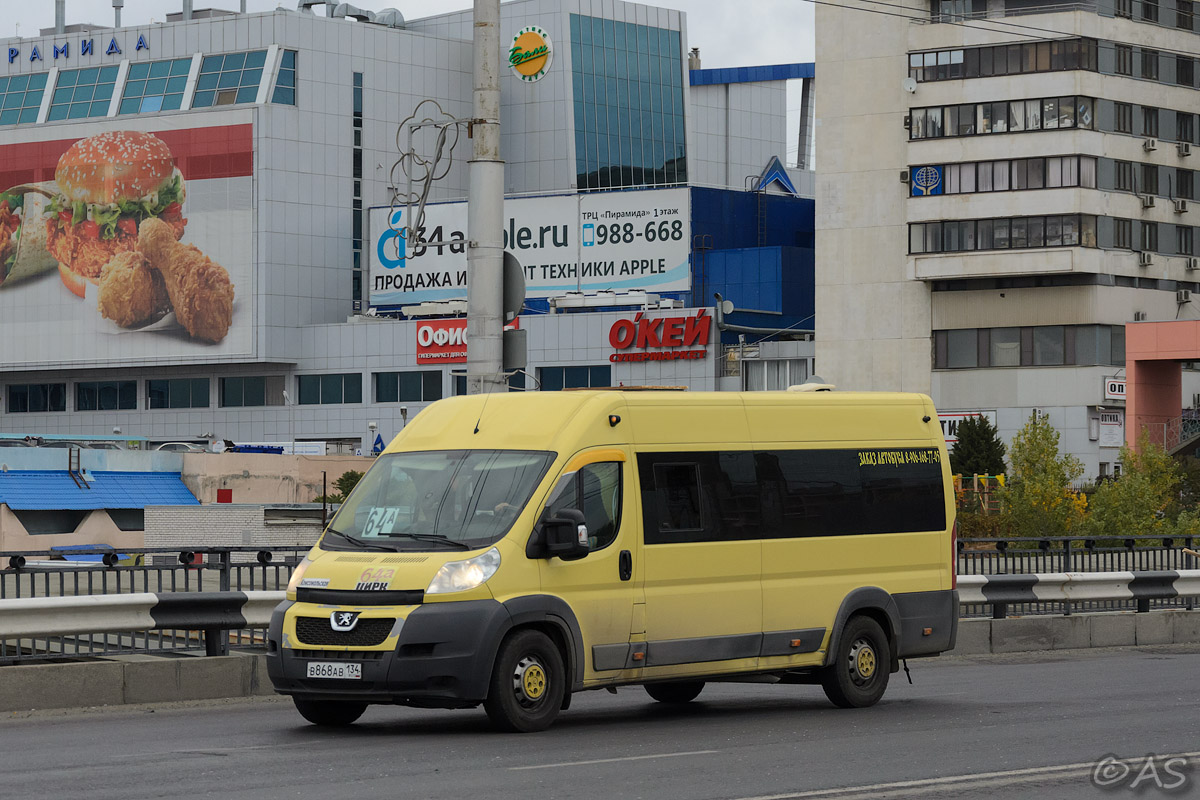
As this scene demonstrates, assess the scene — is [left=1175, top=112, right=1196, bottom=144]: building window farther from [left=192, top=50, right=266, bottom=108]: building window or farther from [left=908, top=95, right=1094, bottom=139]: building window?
[left=192, top=50, right=266, bottom=108]: building window

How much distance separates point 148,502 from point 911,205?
36433 millimetres

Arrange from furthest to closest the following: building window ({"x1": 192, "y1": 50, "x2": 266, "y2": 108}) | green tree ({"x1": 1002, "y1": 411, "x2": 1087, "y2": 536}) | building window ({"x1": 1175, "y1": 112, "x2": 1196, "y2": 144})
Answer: building window ({"x1": 192, "y1": 50, "x2": 266, "y2": 108}) < building window ({"x1": 1175, "y1": 112, "x2": 1196, "y2": 144}) < green tree ({"x1": 1002, "y1": 411, "x2": 1087, "y2": 536})

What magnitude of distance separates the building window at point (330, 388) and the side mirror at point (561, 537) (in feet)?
283

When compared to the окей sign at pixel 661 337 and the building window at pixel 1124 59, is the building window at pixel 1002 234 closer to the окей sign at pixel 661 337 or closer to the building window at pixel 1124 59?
the building window at pixel 1124 59

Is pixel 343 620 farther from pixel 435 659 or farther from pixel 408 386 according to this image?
pixel 408 386

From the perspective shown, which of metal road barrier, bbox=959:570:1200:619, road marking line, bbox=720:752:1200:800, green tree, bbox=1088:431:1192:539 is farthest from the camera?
green tree, bbox=1088:431:1192:539

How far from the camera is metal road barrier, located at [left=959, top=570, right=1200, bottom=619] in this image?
66.6 ft

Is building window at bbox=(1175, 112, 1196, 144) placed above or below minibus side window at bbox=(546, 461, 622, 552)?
above

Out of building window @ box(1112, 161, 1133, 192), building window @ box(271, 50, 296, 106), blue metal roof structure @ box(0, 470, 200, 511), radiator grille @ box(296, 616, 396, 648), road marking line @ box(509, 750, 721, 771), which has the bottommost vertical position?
blue metal roof structure @ box(0, 470, 200, 511)

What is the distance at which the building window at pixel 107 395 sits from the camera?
105688mm

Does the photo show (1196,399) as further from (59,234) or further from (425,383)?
(59,234)

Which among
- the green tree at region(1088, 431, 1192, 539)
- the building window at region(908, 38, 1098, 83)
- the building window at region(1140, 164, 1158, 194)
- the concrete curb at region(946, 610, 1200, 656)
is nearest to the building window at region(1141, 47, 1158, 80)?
the building window at region(908, 38, 1098, 83)

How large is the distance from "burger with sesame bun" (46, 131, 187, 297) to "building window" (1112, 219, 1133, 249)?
163ft

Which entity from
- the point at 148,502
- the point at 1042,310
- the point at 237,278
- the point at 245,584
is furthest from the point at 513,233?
the point at 245,584
